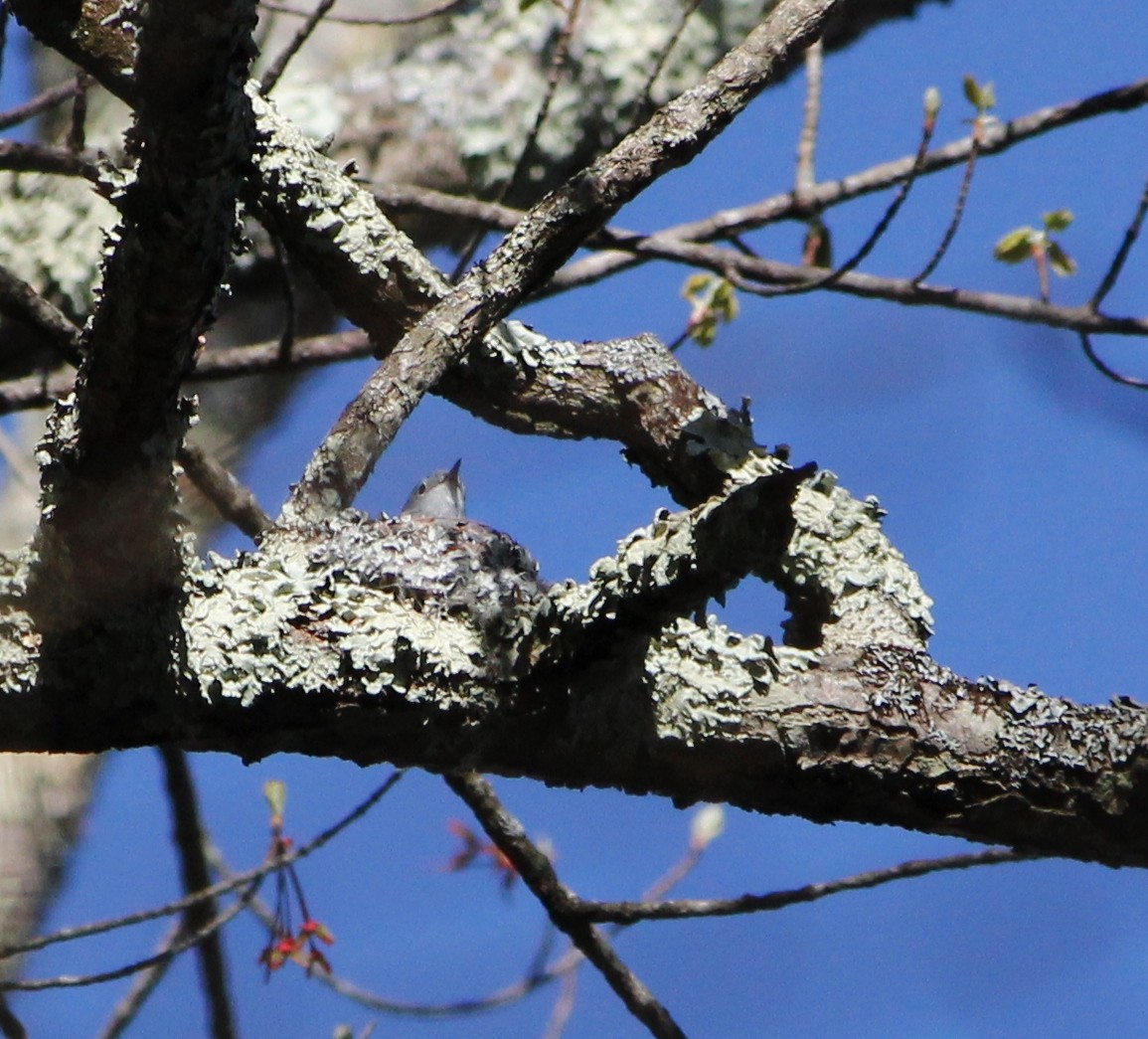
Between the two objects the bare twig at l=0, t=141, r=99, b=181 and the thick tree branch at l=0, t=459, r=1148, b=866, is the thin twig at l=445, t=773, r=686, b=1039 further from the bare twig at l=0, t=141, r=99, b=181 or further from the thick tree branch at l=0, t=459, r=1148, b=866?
the bare twig at l=0, t=141, r=99, b=181

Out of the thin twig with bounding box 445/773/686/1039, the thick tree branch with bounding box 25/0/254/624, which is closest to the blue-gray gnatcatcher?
the thin twig with bounding box 445/773/686/1039

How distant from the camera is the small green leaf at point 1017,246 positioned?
266 centimetres

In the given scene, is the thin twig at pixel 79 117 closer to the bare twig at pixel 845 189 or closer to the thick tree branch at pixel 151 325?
the bare twig at pixel 845 189

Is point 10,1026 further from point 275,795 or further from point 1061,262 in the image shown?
point 1061,262

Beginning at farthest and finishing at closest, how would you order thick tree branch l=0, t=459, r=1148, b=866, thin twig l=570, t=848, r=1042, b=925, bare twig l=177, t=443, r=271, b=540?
bare twig l=177, t=443, r=271, b=540, thin twig l=570, t=848, r=1042, b=925, thick tree branch l=0, t=459, r=1148, b=866

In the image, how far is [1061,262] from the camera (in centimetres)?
271

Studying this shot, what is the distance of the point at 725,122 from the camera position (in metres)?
1.49

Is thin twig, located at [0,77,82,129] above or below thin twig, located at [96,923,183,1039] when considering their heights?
above

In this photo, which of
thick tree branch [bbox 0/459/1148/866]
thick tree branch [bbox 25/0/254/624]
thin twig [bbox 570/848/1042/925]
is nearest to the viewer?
thick tree branch [bbox 25/0/254/624]

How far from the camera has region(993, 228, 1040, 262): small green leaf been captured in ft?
8.74

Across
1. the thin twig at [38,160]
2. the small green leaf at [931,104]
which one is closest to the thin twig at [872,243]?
the small green leaf at [931,104]

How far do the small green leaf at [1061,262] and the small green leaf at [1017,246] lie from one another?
1.8 inches

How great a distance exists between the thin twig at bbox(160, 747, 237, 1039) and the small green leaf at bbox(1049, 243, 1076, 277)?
1794mm

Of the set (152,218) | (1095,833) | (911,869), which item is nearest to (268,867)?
Answer: (911,869)
